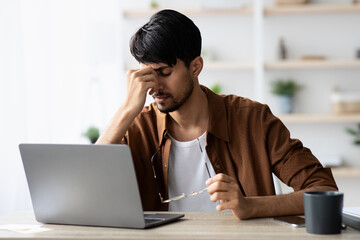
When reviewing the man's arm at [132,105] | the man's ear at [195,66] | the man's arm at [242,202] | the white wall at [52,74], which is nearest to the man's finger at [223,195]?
the man's arm at [242,202]

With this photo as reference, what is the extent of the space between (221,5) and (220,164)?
2.52 meters

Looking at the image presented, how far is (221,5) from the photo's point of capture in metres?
4.20

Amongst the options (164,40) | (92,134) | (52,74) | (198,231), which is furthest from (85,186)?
(52,74)

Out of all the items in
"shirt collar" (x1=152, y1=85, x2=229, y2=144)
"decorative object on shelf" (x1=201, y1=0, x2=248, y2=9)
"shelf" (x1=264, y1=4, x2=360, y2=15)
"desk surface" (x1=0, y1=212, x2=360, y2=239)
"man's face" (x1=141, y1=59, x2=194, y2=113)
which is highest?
"decorative object on shelf" (x1=201, y1=0, x2=248, y2=9)

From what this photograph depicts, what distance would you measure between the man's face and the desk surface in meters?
0.59

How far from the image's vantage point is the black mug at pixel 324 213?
1.22 meters

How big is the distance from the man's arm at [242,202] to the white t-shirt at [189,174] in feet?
1.57

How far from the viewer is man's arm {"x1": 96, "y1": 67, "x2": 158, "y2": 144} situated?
1.86 metres

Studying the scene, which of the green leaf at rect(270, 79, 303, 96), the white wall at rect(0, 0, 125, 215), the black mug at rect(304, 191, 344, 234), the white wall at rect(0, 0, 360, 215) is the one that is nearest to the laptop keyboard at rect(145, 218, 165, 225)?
the black mug at rect(304, 191, 344, 234)

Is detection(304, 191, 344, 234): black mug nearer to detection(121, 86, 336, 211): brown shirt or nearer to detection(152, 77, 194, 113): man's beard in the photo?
detection(121, 86, 336, 211): brown shirt

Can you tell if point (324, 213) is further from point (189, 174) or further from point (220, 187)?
point (189, 174)

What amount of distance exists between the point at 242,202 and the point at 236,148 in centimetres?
52

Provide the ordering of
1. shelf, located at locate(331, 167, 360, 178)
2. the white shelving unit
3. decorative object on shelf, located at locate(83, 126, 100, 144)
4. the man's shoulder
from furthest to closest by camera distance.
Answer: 1. the white shelving unit
2. shelf, located at locate(331, 167, 360, 178)
3. decorative object on shelf, located at locate(83, 126, 100, 144)
4. the man's shoulder

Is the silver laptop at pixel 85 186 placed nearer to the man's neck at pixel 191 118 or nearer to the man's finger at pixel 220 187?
the man's finger at pixel 220 187
